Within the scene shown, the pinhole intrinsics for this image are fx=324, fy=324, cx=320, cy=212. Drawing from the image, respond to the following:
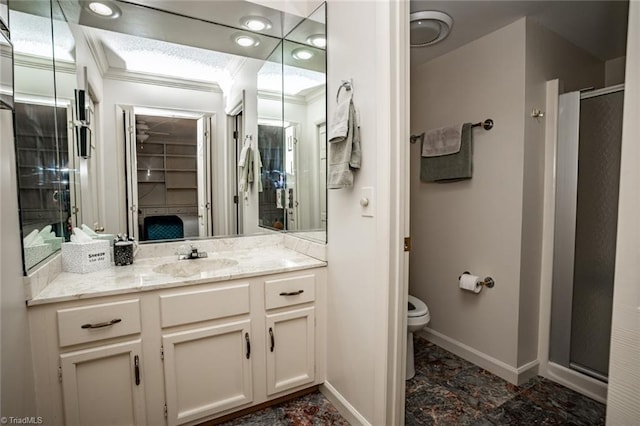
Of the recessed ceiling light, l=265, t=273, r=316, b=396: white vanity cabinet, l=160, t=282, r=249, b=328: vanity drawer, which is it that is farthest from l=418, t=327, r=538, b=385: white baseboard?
the recessed ceiling light

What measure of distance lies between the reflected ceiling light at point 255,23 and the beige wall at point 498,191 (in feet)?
4.38

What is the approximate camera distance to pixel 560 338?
2.09 m

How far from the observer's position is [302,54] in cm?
220

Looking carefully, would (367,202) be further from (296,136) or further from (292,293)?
(296,136)

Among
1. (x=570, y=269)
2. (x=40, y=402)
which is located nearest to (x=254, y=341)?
→ (x=40, y=402)

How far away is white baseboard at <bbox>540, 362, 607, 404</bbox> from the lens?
187cm

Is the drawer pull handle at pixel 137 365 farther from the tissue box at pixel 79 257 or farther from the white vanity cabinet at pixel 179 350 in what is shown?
the tissue box at pixel 79 257

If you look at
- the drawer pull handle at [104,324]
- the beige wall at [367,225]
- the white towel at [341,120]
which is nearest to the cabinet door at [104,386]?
the drawer pull handle at [104,324]

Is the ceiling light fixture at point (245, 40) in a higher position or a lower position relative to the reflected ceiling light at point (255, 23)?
lower

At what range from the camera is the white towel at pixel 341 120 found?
59.5 inches

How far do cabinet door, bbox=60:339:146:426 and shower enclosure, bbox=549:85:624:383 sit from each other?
2.44 meters

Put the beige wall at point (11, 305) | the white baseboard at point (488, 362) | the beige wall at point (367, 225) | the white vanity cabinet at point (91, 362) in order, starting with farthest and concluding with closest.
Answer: the white baseboard at point (488, 362) < the beige wall at point (367, 225) < the white vanity cabinet at point (91, 362) < the beige wall at point (11, 305)

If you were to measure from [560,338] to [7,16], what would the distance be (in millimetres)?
3247

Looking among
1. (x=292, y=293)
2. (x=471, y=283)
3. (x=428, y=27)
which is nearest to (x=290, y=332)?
(x=292, y=293)
